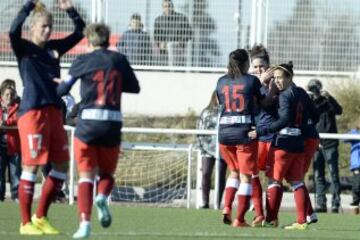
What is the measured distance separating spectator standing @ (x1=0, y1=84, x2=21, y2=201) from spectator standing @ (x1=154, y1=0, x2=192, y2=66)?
5522 mm

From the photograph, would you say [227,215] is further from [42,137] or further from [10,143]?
[10,143]

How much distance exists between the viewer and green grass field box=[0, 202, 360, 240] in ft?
41.2

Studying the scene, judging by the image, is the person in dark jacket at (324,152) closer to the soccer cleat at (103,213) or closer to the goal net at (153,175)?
the goal net at (153,175)

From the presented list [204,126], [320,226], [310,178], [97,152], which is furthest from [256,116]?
[310,178]

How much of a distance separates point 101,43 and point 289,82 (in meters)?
3.35

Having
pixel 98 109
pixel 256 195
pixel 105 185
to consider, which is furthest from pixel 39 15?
pixel 256 195

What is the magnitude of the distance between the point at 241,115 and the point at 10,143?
6526mm

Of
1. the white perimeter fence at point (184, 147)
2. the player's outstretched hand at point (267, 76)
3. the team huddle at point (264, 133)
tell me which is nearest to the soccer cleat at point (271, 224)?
the team huddle at point (264, 133)

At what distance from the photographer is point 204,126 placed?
2058 cm

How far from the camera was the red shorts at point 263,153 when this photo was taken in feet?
49.3

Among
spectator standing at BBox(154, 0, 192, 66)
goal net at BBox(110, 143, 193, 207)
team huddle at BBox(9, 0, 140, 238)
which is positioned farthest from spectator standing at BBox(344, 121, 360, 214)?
team huddle at BBox(9, 0, 140, 238)

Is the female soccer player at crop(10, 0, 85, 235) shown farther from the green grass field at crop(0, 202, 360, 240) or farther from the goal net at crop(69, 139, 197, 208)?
the goal net at crop(69, 139, 197, 208)

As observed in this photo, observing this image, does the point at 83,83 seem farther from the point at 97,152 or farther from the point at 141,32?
the point at 141,32

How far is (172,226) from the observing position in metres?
14.3
